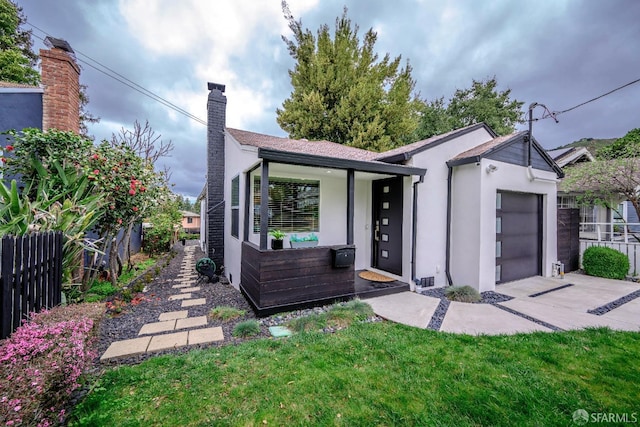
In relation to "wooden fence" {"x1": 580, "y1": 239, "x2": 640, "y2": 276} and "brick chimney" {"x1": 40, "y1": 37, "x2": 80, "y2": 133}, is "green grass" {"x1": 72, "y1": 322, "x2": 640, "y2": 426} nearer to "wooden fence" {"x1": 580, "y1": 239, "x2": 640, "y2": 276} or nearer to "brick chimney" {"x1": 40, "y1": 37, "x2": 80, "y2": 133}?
"brick chimney" {"x1": 40, "y1": 37, "x2": 80, "y2": 133}

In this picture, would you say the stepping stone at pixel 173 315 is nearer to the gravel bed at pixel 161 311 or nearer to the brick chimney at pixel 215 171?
the gravel bed at pixel 161 311

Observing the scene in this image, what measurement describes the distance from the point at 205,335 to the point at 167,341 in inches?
20.5

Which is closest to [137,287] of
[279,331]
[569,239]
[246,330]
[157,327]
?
[157,327]

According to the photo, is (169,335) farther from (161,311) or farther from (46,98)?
(46,98)

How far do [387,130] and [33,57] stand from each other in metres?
21.7

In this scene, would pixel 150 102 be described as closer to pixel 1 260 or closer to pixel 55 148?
pixel 55 148

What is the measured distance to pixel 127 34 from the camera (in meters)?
8.49

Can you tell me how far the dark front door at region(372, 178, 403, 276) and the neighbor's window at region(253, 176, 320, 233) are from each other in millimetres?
1860

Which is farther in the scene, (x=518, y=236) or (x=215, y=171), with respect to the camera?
(x=215, y=171)

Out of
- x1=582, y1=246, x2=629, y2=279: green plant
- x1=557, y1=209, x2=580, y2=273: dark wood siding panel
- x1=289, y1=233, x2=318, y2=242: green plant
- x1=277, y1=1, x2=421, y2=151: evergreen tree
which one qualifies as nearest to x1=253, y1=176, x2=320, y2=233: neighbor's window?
x1=289, y1=233, x2=318, y2=242: green plant

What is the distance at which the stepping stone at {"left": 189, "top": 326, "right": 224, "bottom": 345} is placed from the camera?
366 cm

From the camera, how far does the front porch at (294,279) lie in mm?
4476

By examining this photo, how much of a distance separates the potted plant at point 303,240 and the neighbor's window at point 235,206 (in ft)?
5.04

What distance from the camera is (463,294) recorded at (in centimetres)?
549
